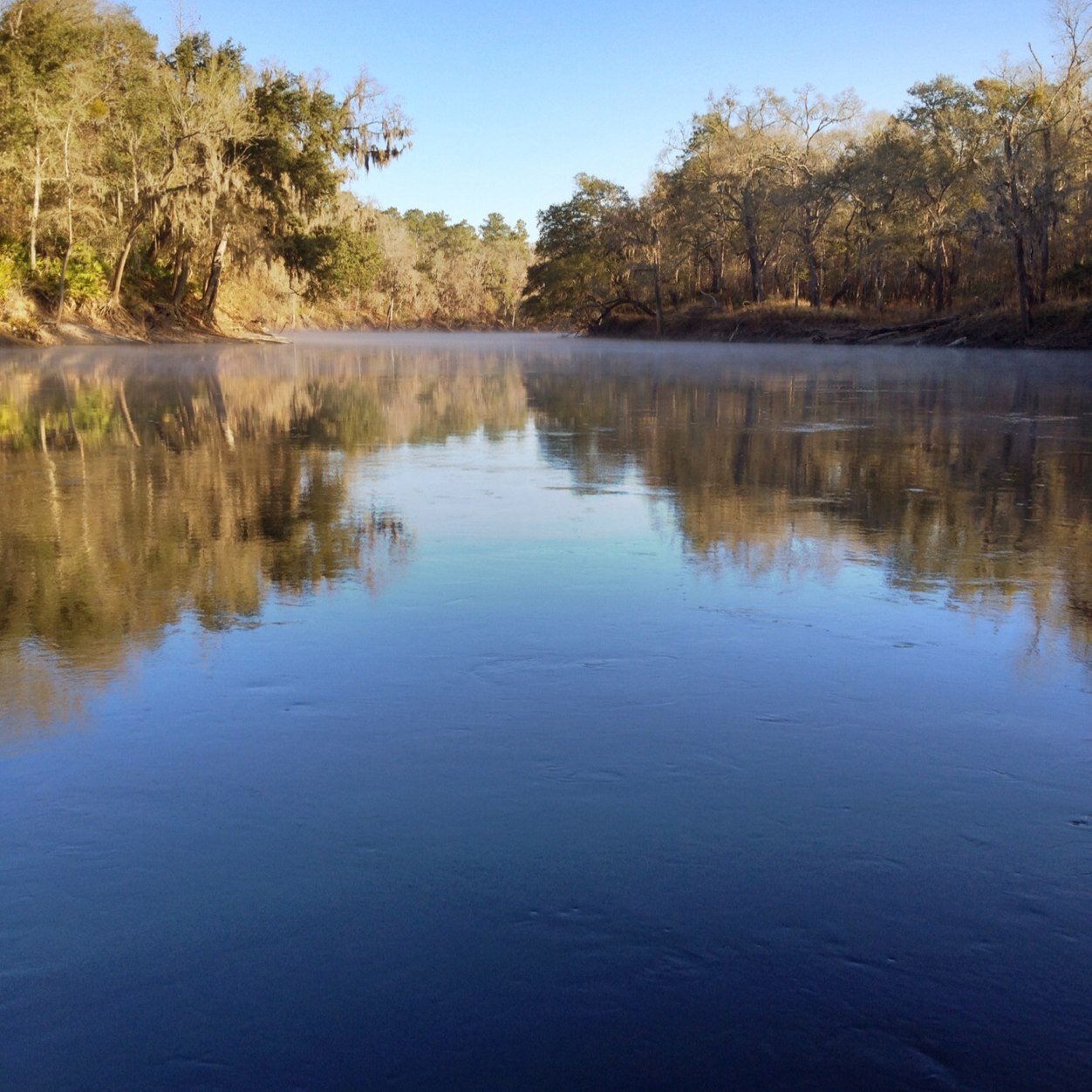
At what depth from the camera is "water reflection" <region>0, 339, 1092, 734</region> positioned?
246 inches

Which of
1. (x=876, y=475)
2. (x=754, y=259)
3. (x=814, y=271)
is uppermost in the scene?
(x=754, y=259)

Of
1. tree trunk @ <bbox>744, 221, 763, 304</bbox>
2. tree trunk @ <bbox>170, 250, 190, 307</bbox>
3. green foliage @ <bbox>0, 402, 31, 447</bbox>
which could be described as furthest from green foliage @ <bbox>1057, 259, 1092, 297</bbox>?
green foliage @ <bbox>0, 402, 31, 447</bbox>

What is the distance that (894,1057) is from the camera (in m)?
2.42

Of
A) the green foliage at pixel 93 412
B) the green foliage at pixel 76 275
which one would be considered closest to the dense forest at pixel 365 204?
the green foliage at pixel 76 275

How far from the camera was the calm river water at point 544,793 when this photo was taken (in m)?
2.49

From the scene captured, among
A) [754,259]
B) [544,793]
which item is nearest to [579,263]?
[754,259]

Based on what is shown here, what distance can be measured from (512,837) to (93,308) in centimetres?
5151

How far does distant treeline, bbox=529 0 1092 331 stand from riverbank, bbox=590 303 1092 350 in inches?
39.1

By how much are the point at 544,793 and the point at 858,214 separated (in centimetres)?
6280

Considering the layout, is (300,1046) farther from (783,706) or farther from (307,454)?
(307,454)

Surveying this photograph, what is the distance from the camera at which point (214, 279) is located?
54.1 metres

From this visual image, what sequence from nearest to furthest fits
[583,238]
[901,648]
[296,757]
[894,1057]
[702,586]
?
[894,1057] → [296,757] → [901,648] → [702,586] → [583,238]

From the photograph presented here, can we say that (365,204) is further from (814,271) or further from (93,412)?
(93,412)

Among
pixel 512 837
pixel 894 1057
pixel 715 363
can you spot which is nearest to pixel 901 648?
pixel 512 837
